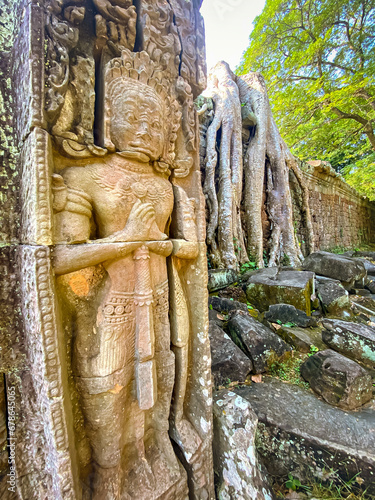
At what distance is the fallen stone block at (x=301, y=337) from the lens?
2.76 m

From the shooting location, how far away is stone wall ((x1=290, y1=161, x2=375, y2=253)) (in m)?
7.71

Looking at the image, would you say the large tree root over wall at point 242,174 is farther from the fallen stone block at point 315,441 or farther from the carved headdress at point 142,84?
the carved headdress at point 142,84

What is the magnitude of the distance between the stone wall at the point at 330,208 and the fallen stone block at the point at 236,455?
6.42 metres

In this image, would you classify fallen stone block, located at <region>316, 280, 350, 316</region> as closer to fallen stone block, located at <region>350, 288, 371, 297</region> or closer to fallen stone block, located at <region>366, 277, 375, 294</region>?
fallen stone block, located at <region>350, 288, 371, 297</region>

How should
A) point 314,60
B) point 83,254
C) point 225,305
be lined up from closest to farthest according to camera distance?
point 83,254
point 225,305
point 314,60

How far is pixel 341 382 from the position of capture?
1935mm

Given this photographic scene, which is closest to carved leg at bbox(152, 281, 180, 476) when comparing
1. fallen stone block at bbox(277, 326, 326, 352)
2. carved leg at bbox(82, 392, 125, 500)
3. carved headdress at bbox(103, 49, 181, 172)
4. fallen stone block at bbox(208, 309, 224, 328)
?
carved leg at bbox(82, 392, 125, 500)

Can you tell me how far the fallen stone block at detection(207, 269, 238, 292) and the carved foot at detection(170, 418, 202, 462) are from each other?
261cm

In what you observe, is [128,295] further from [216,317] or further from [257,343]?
[216,317]

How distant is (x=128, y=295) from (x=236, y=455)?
1319 millimetres

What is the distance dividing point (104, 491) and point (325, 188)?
1100 cm

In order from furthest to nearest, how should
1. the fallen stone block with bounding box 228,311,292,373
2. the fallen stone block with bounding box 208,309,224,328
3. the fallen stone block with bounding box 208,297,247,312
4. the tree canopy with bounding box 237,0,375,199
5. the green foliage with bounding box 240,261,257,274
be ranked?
the tree canopy with bounding box 237,0,375,199
the green foliage with bounding box 240,261,257,274
the fallen stone block with bounding box 208,297,247,312
the fallen stone block with bounding box 208,309,224,328
the fallen stone block with bounding box 228,311,292,373

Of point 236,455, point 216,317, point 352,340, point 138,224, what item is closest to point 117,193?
point 138,224

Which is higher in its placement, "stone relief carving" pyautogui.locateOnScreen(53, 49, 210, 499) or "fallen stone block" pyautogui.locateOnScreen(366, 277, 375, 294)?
"stone relief carving" pyautogui.locateOnScreen(53, 49, 210, 499)
